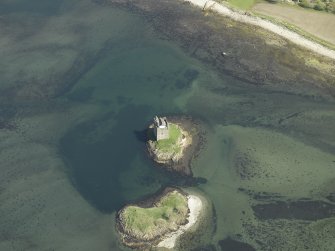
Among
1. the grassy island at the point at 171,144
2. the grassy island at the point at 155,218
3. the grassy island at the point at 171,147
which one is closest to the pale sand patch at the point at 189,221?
the grassy island at the point at 155,218

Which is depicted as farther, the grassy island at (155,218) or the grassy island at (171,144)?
the grassy island at (171,144)

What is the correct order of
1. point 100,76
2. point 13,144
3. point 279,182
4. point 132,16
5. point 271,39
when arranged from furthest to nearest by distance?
point 132,16 → point 271,39 → point 100,76 → point 13,144 → point 279,182

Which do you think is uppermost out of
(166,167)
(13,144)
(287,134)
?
(287,134)

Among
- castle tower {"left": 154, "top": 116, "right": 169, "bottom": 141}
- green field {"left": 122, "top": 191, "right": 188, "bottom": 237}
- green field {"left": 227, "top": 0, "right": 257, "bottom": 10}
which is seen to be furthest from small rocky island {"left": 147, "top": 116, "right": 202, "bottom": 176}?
green field {"left": 227, "top": 0, "right": 257, "bottom": 10}

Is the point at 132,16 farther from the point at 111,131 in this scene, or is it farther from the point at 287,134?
the point at 287,134

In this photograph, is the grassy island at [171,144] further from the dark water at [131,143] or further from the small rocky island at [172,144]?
the dark water at [131,143]

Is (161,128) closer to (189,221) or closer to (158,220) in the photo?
(158,220)

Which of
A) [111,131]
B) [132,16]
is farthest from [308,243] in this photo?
[132,16]

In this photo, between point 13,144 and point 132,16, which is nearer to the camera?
point 13,144
